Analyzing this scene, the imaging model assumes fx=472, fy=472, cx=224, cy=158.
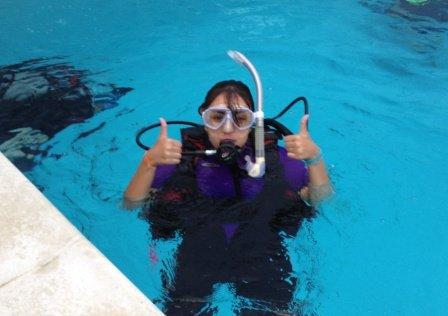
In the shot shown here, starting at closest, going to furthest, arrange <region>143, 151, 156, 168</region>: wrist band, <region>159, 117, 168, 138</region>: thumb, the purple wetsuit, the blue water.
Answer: <region>159, 117, 168, 138</region>: thumb, <region>143, 151, 156, 168</region>: wrist band, the purple wetsuit, the blue water

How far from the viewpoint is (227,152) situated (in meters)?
2.52

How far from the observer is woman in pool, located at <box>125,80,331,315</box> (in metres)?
2.68

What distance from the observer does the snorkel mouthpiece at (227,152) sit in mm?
2508

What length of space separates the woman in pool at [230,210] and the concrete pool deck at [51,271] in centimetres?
79

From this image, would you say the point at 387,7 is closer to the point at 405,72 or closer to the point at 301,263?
the point at 405,72

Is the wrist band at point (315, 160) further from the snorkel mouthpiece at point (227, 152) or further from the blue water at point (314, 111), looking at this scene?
the blue water at point (314, 111)

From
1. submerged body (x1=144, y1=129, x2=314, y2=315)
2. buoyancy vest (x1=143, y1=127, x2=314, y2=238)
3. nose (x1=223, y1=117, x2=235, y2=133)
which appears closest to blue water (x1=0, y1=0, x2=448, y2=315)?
submerged body (x1=144, y1=129, x2=314, y2=315)

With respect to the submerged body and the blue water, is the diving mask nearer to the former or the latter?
the submerged body

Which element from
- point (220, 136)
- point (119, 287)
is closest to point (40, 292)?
point (119, 287)

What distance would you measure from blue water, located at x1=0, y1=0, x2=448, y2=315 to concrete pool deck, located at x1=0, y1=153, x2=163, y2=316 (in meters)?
1.30

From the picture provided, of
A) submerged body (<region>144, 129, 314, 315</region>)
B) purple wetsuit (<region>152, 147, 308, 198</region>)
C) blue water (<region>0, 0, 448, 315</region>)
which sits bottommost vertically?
blue water (<region>0, 0, 448, 315</region>)

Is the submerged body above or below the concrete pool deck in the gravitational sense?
below

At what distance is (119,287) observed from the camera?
164cm

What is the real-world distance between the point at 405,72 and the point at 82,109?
4.02m
